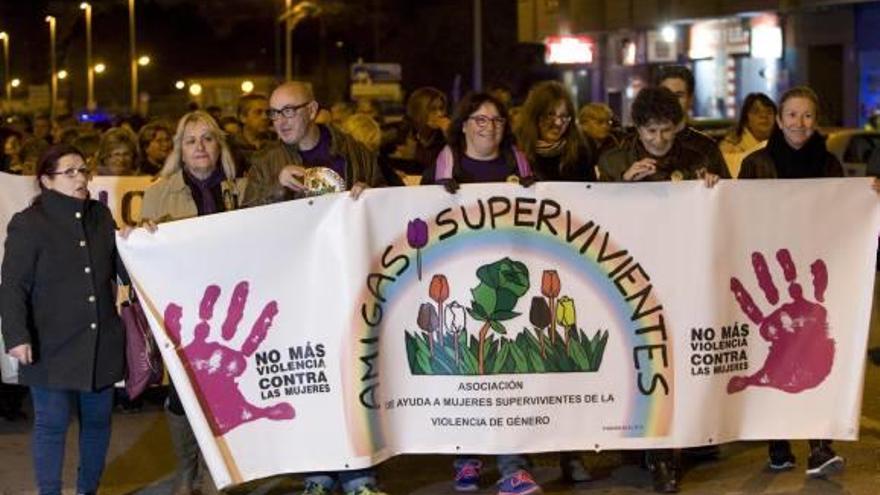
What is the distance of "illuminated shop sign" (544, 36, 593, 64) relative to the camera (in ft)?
131

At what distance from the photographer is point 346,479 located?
21.7ft

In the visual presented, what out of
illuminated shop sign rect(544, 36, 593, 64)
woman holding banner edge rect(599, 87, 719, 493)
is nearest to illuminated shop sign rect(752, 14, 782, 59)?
illuminated shop sign rect(544, 36, 593, 64)

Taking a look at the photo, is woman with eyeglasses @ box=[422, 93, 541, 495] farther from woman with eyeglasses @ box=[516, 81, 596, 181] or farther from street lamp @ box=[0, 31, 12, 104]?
street lamp @ box=[0, 31, 12, 104]

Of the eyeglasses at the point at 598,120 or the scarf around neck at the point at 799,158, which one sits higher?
the eyeglasses at the point at 598,120

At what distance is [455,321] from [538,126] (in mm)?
1688

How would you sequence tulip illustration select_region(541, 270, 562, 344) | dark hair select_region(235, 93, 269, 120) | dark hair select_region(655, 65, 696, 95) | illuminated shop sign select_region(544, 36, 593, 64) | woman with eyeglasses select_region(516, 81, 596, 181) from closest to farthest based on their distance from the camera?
tulip illustration select_region(541, 270, 562, 344) → woman with eyeglasses select_region(516, 81, 596, 181) → dark hair select_region(655, 65, 696, 95) → dark hair select_region(235, 93, 269, 120) → illuminated shop sign select_region(544, 36, 593, 64)

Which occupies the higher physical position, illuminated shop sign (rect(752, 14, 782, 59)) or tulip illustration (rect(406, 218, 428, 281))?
illuminated shop sign (rect(752, 14, 782, 59))

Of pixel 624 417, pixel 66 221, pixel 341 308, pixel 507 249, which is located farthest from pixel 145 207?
pixel 624 417

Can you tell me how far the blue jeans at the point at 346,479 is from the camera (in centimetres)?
657

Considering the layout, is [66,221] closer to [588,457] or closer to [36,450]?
[36,450]

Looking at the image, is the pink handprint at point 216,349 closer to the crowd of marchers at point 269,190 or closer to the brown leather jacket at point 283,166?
the crowd of marchers at point 269,190

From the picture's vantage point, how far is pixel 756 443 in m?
8.06

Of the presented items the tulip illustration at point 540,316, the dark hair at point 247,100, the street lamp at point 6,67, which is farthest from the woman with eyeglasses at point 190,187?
the street lamp at point 6,67

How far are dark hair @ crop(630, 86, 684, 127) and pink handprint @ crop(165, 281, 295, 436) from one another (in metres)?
1.96
